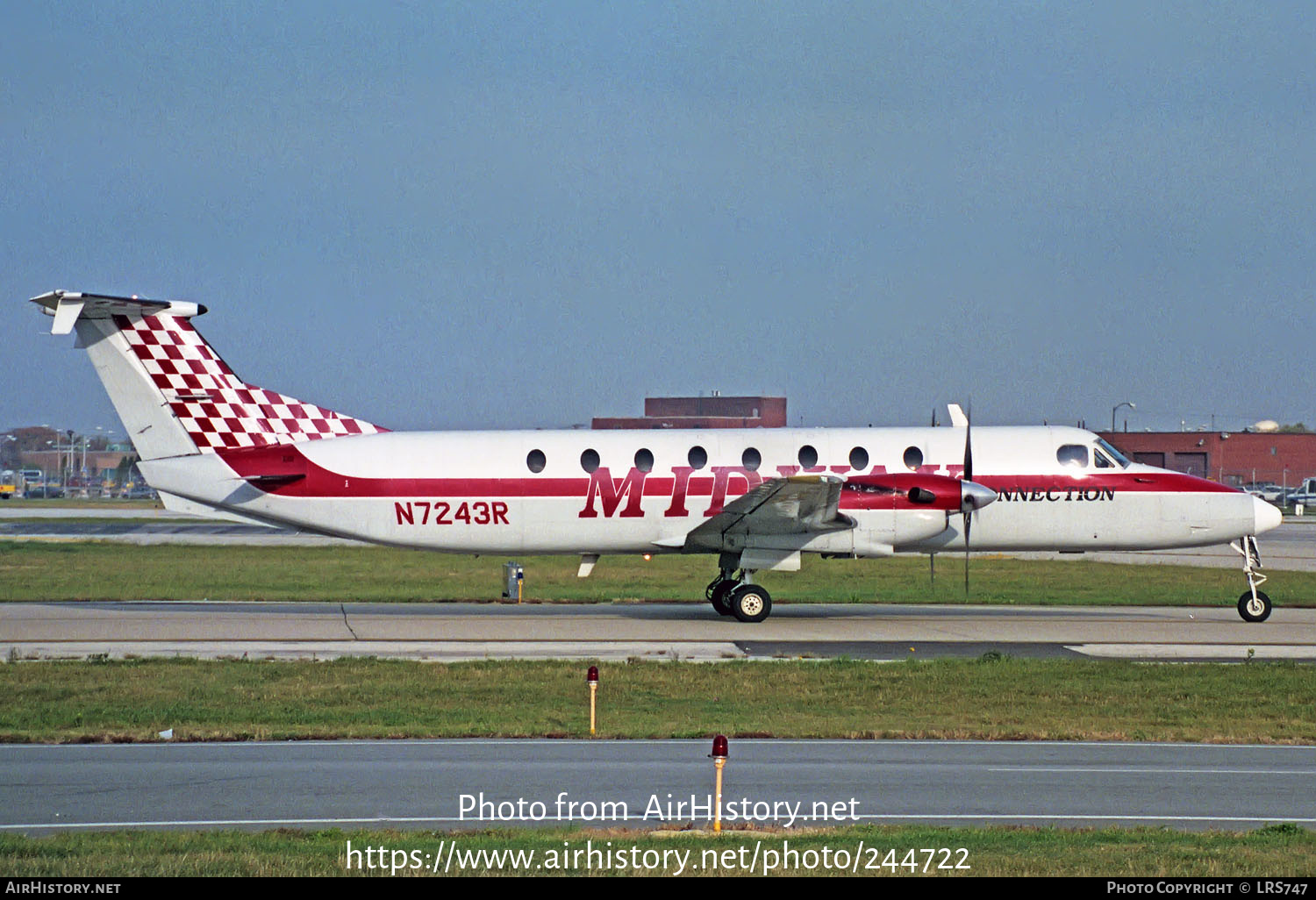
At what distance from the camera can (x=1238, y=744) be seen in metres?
14.1

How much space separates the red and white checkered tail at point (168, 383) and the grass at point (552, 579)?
6.21 metres

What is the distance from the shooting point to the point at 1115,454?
27109 mm

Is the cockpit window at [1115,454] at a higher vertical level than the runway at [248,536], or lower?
higher

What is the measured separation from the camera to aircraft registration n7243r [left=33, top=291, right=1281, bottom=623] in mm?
25875

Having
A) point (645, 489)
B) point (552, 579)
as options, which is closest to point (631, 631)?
point (645, 489)

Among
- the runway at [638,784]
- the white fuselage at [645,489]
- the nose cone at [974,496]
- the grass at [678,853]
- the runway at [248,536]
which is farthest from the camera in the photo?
the runway at [248,536]

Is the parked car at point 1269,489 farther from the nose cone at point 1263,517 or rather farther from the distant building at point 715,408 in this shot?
the nose cone at point 1263,517

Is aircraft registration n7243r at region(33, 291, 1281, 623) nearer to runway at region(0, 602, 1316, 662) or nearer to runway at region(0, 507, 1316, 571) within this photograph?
runway at region(0, 602, 1316, 662)

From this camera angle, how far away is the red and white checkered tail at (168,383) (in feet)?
84.4

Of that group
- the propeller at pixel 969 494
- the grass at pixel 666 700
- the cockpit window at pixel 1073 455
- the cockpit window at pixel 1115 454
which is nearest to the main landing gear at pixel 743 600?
the propeller at pixel 969 494

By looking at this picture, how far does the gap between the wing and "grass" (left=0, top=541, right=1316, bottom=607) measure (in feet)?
18.7

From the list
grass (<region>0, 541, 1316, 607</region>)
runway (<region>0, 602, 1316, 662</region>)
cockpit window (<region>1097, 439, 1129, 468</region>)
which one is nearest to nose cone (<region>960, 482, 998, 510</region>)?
runway (<region>0, 602, 1316, 662</region>)
